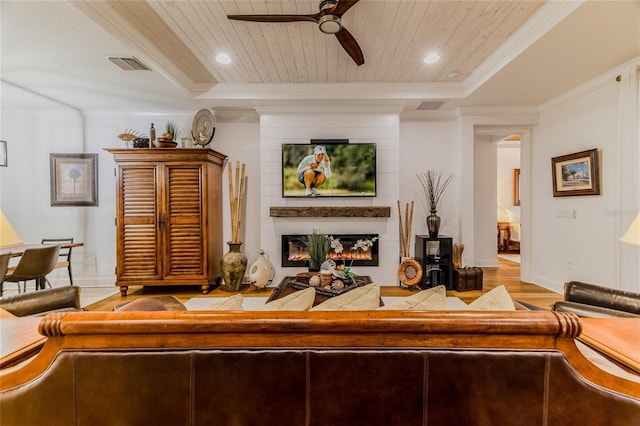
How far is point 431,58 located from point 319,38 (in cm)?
129

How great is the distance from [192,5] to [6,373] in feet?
8.50

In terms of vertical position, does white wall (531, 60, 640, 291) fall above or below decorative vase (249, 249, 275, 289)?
above

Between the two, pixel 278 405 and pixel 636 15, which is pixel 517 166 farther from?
pixel 278 405

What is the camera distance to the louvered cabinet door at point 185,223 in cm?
379

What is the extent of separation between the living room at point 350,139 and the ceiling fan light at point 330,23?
1.62m

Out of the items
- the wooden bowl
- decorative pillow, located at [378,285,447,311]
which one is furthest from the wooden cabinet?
decorative pillow, located at [378,285,447,311]

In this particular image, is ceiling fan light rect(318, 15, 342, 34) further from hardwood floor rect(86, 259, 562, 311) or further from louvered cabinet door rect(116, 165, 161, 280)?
hardwood floor rect(86, 259, 562, 311)

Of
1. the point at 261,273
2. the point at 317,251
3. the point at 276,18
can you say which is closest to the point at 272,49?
the point at 276,18

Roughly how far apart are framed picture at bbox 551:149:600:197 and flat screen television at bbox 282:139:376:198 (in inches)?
94.6

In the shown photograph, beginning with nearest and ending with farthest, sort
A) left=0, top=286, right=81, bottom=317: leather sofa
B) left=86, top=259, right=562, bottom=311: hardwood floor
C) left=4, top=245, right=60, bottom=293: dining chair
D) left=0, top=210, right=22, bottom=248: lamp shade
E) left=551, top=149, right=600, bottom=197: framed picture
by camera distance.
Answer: left=0, top=210, right=22, bottom=248: lamp shade < left=0, top=286, right=81, bottom=317: leather sofa < left=4, top=245, right=60, bottom=293: dining chair < left=551, top=149, right=600, bottom=197: framed picture < left=86, top=259, right=562, bottom=311: hardwood floor

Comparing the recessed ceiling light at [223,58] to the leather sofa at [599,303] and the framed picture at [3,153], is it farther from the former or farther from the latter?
the leather sofa at [599,303]

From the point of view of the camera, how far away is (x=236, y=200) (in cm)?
427

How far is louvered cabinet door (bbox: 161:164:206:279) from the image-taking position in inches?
149

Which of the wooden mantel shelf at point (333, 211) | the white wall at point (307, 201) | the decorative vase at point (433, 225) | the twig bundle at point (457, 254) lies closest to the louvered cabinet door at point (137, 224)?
the white wall at point (307, 201)
